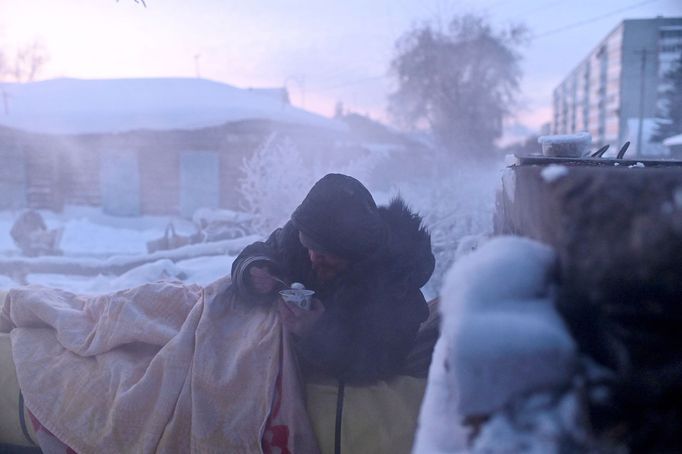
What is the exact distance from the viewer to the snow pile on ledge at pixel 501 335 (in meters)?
0.60

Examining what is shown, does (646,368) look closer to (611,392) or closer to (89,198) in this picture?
(611,392)

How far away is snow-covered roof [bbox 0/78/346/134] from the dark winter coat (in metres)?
14.4

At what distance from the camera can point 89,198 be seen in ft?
57.9

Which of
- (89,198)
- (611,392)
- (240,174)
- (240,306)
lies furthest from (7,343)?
(89,198)

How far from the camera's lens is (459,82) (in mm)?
23766

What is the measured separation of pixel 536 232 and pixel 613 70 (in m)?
50.2

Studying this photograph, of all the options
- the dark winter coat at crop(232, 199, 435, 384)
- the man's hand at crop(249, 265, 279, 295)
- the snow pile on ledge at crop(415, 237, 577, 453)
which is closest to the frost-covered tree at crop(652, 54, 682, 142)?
the dark winter coat at crop(232, 199, 435, 384)

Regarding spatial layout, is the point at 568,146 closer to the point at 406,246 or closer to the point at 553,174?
the point at 406,246

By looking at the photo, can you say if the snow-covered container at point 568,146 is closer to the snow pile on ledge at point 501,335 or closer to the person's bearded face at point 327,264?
the person's bearded face at point 327,264

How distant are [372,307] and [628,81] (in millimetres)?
44819

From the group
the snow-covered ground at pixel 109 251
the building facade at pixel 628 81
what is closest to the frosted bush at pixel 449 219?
the snow-covered ground at pixel 109 251

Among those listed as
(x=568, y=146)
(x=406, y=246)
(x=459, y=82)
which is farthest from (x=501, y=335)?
(x=459, y=82)

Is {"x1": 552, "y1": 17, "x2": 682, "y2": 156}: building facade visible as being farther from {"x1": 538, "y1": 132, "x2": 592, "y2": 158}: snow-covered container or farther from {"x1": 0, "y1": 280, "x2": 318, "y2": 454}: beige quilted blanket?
{"x1": 0, "y1": 280, "x2": 318, "y2": 454}: beige quilted blanket

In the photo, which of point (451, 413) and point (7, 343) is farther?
point (7, 343)
